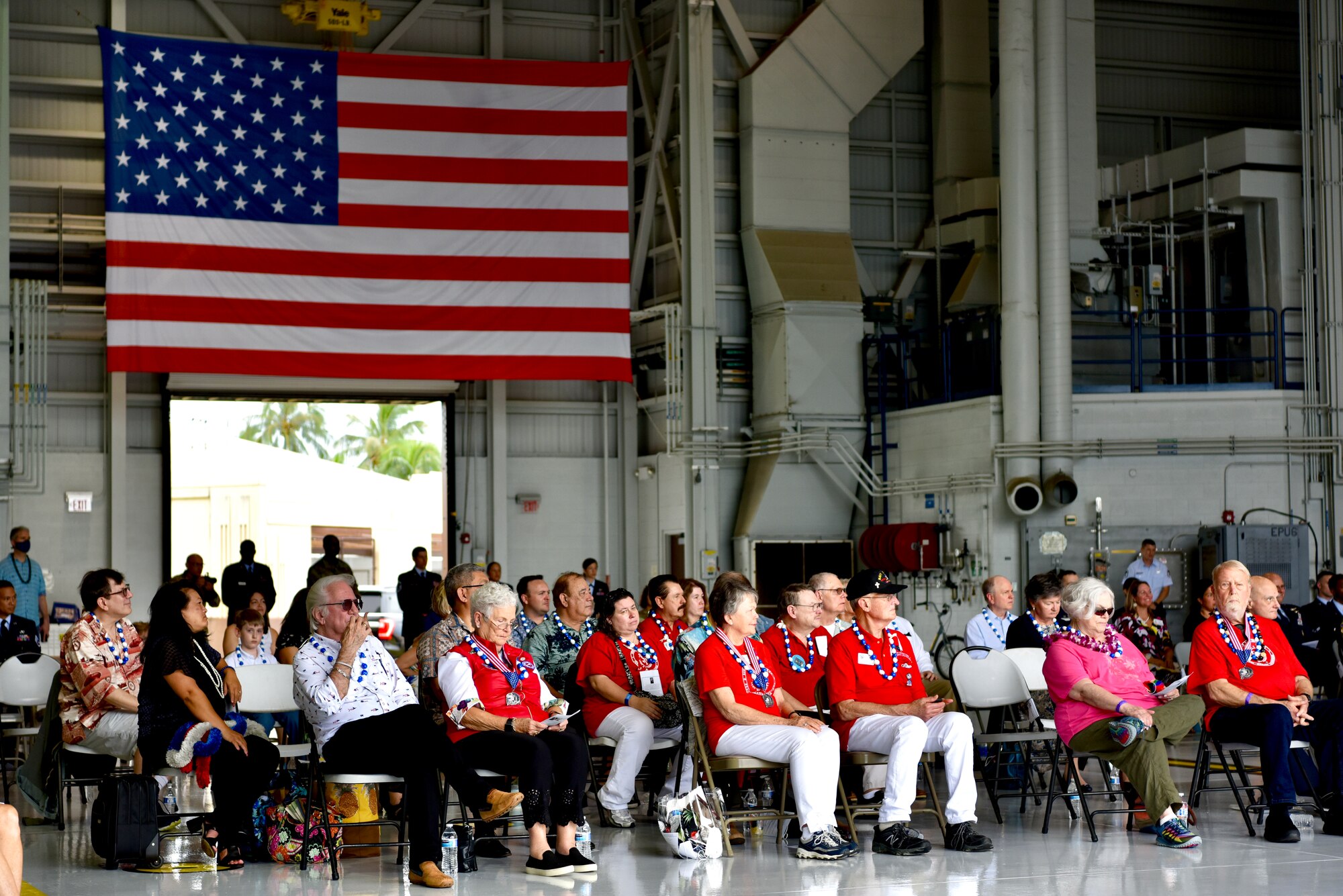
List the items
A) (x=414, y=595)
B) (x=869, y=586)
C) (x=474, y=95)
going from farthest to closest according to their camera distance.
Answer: (x=474, y=95)
(x=414, y=595)
(x=869, y=586)

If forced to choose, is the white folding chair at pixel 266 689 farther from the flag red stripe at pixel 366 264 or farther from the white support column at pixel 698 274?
the white support column at pixel 698 274

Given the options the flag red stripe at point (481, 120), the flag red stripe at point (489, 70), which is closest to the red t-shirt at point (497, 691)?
the flag red stripe at point (481, 120)

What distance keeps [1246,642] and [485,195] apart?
12.0 m

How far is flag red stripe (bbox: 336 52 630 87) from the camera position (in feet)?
→ 58.7

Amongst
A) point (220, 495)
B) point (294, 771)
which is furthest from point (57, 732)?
point (220, 495)

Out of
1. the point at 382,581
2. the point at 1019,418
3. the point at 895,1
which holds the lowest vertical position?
the point at 382,581

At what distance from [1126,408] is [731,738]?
1017 centimetres

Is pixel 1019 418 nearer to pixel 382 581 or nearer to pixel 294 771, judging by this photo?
pixel 294 771

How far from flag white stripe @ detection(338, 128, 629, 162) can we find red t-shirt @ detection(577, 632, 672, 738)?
10.6 metres

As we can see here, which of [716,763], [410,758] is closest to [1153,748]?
[716,763]

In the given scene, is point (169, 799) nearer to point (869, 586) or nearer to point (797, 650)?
point (797, 650)

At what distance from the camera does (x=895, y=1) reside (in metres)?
19.1

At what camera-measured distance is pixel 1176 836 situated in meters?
7.27

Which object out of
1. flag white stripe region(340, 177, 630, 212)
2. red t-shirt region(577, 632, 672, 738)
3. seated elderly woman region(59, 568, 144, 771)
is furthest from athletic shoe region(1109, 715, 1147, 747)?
flag white stripe region(340, 177, 630, 212)
